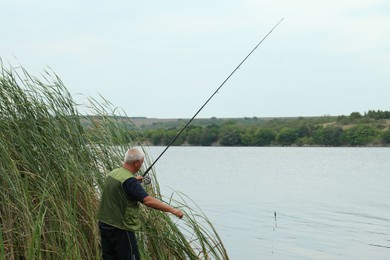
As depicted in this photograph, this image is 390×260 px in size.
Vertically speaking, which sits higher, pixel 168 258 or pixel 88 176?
pixel 88 176

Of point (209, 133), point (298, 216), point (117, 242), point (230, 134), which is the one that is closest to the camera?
point (117, 242)

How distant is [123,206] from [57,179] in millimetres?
876

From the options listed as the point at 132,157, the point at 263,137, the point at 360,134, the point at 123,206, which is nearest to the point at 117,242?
the point at 123,206

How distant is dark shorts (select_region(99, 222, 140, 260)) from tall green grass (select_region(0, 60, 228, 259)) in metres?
0.27

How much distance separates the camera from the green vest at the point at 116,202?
5340 millimetres

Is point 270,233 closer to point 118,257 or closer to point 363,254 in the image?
point 363,254

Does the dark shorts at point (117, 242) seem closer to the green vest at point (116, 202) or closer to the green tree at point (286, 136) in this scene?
the green vest at point (116, 202)

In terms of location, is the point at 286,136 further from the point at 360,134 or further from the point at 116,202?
the point at 116,202

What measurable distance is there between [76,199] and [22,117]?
918mm

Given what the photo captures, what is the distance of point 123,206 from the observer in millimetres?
5383

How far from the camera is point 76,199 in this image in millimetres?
6039

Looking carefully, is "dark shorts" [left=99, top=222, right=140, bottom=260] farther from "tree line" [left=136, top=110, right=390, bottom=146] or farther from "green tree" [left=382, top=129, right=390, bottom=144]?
"green tree" [left=382, top=129, right=390, bottom=144]

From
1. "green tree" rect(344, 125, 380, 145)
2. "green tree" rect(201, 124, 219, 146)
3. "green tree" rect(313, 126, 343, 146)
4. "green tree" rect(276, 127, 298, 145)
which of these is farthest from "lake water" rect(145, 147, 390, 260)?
"green tree" rect(344, 125, 380, 145)

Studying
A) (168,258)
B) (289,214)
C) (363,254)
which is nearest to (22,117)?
(168,258)
